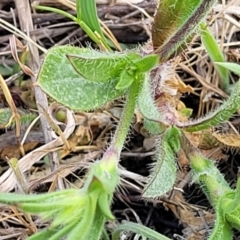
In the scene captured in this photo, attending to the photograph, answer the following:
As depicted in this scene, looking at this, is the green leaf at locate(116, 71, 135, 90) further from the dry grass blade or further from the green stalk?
the dry grass blade

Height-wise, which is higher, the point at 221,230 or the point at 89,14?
the point at 89,14

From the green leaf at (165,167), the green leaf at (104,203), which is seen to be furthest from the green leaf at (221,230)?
the green leaf at (104,203)

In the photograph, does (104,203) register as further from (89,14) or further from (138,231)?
(89,14)

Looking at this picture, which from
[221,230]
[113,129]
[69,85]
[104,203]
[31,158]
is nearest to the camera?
[104,203]

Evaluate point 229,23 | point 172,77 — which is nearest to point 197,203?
point 172,77

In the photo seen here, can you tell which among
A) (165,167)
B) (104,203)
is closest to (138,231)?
(165,167)

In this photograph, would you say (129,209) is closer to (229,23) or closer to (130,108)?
(130,108)

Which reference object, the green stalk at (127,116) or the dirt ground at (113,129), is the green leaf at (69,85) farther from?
the dirt ground at (113,129)

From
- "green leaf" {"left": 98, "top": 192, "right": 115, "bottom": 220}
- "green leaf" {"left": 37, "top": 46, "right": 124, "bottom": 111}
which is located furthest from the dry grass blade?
"green leaf" {"left": 98, "top": 192, "right": 115, "bottom": 220}
